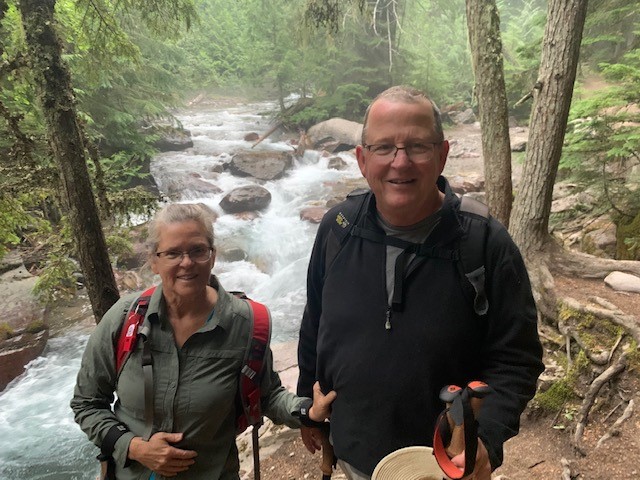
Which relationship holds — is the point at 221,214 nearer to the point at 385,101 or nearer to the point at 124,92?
the point at 124,92

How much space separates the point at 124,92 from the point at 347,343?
42.1 feet

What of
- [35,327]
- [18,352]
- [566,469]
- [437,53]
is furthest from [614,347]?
[437,53]

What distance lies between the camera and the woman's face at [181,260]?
1.99 m

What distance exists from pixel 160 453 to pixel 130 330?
22.4 inches

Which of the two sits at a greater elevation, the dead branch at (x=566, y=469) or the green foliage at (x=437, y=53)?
the green foliage at (x=437, y=53)

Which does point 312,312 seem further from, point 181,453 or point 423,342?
point 181,453

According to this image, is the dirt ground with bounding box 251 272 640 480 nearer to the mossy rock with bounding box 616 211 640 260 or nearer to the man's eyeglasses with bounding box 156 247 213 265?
the mossy rock with bounding box 616 211 640 260

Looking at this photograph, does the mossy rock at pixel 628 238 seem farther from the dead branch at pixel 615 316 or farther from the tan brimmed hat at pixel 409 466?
the tan brimmed hat at pixel 409 466

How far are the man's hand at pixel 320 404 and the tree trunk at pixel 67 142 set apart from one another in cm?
254

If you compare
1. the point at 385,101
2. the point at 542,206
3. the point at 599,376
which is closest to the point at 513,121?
the point at 542,206

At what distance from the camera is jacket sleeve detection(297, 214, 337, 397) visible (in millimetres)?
2006

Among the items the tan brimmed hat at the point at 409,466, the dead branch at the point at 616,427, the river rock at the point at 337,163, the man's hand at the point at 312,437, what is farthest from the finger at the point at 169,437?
the river rock at the point at 337,163

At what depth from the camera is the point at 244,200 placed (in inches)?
524

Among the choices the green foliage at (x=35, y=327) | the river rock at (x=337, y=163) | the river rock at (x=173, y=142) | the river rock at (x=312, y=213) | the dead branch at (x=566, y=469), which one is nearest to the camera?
the dead branch at (x=566, y=469)
